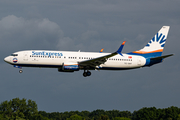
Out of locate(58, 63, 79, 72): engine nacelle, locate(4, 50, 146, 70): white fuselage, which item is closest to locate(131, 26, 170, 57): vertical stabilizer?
locate(4, 50, 146, 70): white fuselage

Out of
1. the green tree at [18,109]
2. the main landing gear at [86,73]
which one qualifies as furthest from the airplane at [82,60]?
the green tree at [18,109]

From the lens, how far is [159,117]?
17262 centimetres

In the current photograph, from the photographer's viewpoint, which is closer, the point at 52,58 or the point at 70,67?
the point at 70,67

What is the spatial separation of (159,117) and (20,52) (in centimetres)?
11676

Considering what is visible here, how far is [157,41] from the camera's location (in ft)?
280

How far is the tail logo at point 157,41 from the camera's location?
84.8 meters

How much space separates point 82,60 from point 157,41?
892 inches

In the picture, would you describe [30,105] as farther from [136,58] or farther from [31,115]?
[136,58]

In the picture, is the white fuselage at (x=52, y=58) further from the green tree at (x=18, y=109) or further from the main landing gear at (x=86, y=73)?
the green tree at (x=18, y=109)

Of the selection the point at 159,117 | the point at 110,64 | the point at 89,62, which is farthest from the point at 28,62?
the point at 159,117

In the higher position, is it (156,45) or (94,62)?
(156,45)

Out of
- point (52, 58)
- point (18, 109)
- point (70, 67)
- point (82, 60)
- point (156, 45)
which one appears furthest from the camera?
point (18, 109)

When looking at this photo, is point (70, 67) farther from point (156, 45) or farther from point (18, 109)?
point (18, 109)

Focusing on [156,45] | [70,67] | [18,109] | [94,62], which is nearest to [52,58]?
[70,67]
